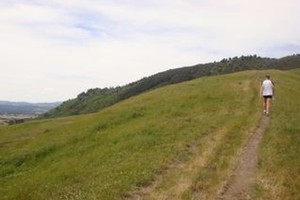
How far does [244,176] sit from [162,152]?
19.0ft

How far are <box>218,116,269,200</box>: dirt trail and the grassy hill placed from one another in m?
0.38

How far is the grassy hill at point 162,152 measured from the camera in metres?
19.8

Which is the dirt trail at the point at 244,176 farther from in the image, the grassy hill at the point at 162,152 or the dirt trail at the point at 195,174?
the grassy hill at the point at 162,152

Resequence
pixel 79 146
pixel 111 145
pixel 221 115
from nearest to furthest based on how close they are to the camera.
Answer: pixel 111 145
pixel 79 146
pixel 221 115

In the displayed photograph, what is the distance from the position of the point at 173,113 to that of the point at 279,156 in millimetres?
17115

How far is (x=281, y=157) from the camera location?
78.2 ft

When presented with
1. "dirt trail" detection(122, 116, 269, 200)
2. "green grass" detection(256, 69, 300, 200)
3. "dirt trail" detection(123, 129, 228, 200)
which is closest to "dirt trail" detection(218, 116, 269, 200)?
"dirt trail" detection(122, 116, 269, 200)

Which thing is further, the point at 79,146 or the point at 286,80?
the point at 286,80

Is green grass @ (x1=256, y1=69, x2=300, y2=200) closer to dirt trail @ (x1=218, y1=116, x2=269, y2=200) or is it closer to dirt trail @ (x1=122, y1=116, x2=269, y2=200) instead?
dirt trail @ (x1=218, y1=116, x2=269, y2=200)

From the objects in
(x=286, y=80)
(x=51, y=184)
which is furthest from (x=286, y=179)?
(x=286, y=80)

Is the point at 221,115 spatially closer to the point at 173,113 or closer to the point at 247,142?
the point at 173,113

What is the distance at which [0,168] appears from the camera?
1539 inches

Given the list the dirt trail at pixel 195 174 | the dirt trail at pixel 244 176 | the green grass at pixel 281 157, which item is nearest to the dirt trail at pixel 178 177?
the dirt trail at pixel 195 174

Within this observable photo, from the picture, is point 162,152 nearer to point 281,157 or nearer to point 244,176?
point 244,176
